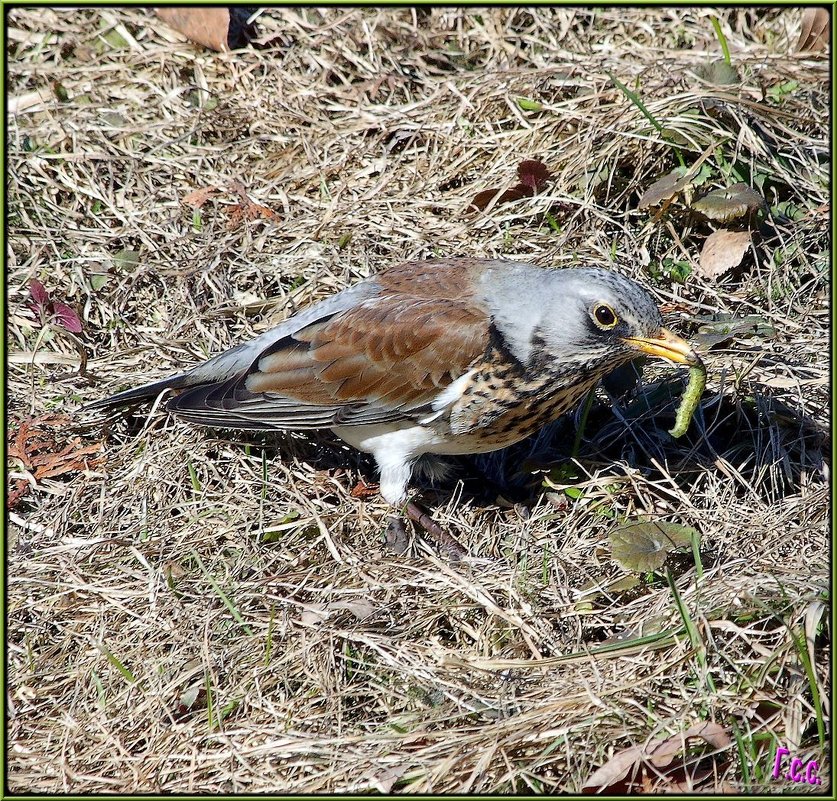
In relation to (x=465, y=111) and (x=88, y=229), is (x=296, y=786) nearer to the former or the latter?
(x=88, y=229)

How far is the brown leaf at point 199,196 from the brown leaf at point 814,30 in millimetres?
3656

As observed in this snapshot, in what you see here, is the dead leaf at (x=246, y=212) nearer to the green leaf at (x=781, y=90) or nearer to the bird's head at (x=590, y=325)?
the bird's head at (x=590, y=325)

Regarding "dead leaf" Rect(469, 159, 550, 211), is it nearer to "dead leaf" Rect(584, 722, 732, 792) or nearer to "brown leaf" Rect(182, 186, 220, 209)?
"brown leaf" Rect(182, 186, 220, 209)

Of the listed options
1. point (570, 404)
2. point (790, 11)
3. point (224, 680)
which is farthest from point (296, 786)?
point (790, 11)

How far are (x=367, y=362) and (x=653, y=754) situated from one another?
1.97 meters

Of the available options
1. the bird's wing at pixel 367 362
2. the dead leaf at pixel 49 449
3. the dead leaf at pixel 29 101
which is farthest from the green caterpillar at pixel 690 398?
the dead leaf at pixel 29 101

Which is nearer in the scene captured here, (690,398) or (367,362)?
(690,398)

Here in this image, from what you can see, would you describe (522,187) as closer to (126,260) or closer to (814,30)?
(814,30)

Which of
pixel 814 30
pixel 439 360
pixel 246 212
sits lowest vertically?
pixel 246 212

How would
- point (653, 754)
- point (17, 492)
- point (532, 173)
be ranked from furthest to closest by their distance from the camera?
point (532, 173) < point (17, 492) < point (653, 754)

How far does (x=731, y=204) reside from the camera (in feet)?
16.4

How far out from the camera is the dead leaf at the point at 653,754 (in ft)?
10.6

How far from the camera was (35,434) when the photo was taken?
4.79 metres

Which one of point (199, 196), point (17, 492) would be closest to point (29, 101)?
point (199, 196)
